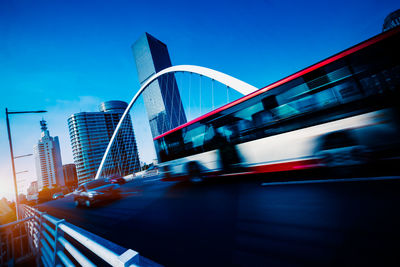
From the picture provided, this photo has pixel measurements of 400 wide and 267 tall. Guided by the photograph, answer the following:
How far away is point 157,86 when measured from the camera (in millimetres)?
81125

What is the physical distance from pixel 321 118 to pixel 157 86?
3320 inches

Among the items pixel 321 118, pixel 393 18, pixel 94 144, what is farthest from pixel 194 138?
pixel 94 144

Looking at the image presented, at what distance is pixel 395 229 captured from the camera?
197 cm

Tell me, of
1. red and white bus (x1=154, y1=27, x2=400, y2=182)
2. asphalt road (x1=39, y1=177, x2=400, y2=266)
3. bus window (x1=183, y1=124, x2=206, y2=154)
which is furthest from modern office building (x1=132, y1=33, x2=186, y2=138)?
asphalt road (x1=39, y1=177, x2=400, y2=266)

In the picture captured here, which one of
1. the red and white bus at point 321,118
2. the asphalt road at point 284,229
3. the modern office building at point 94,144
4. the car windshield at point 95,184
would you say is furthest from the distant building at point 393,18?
the modern office building at point 94,144

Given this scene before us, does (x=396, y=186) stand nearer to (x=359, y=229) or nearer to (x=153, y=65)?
(x=359, y=229)

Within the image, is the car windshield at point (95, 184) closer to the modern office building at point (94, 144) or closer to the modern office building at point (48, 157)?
the modern office building at point (94, 144)

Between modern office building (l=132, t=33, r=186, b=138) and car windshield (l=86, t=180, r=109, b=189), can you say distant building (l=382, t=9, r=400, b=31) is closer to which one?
modern office building (l=132, t=33, r=186, b=138)

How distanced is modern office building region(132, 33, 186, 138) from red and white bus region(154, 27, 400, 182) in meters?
72.5

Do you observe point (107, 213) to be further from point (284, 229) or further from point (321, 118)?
point (321, 118)

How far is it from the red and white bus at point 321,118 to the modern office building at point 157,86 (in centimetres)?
7247

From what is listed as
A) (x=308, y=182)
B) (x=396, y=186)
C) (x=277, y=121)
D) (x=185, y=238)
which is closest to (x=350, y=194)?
(x=396, y=186)

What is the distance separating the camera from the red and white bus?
143 inches

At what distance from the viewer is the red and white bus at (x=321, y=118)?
3643 millimetres
